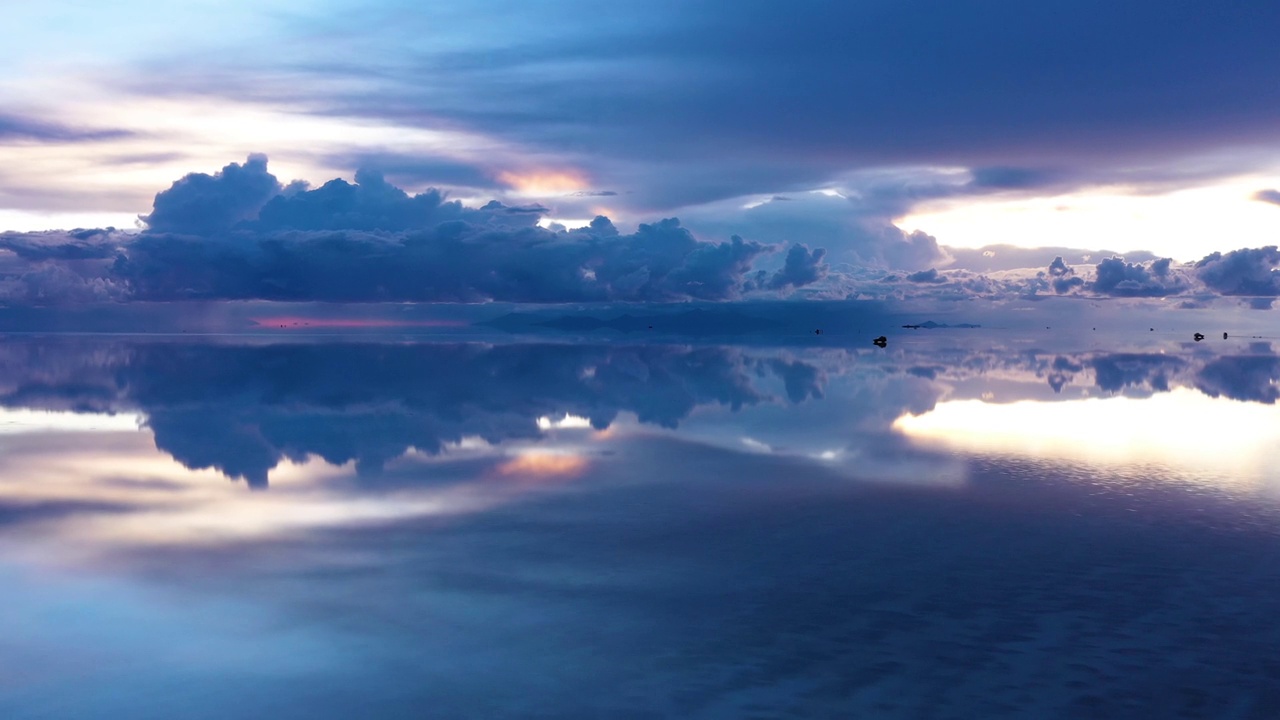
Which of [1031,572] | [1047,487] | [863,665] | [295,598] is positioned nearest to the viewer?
[863,665]

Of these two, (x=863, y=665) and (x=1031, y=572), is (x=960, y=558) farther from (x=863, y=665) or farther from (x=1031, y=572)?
(x=863, y=665)

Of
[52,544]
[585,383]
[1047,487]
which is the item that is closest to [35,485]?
[52,544]

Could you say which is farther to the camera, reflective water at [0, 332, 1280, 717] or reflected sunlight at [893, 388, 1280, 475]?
reflected sunlight at [893, 388, 1280, 475]

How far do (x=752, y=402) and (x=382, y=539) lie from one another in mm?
50409

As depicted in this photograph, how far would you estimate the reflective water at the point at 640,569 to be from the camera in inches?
780

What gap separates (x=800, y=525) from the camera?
33750 mm

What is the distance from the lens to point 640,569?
2817 cm

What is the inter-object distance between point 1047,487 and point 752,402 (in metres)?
39.8

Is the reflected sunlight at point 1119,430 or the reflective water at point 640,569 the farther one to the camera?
the reflected sunlight at point 1119,430

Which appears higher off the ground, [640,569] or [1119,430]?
[640,569]

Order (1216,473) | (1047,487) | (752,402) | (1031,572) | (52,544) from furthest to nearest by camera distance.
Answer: (752,402)
(1216,473)
(1047,487)
(52,544)
(1031,572)

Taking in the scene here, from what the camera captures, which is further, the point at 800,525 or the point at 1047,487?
the point at 1047,487

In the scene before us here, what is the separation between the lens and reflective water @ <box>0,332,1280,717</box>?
1981cm

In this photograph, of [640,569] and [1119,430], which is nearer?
[640,569]
